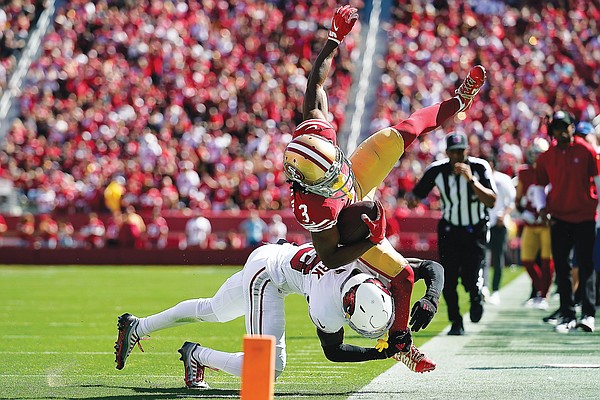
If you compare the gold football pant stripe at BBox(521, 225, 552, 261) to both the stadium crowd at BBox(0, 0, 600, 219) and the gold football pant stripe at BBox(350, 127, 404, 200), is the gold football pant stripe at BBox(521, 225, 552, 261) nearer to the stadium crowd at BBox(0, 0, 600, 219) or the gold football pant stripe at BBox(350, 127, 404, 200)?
the gold football pant stripe at BBox(350, 127, 404, 200)

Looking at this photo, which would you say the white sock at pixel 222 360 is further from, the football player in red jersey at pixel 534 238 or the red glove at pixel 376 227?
the football player in red jersey at pixel 534 238

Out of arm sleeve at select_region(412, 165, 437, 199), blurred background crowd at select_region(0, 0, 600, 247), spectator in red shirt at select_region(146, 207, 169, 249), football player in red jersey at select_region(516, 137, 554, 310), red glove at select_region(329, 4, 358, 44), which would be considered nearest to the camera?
red glove at select_region(329, 4, 358, 44)

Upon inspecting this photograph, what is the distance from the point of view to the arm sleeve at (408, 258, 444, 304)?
6059 millimetres

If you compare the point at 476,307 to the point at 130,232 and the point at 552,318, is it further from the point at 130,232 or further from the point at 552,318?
the point at 130,232

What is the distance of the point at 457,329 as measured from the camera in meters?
9.47

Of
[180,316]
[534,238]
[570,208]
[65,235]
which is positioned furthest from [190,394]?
[65,235]

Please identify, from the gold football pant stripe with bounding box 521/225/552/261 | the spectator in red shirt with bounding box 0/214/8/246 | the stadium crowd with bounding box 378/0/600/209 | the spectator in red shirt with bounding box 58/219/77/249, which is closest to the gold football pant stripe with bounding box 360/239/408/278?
the gold football pant stripe with bounding box 521/225/552/261

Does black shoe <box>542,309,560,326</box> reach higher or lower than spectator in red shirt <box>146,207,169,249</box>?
lower

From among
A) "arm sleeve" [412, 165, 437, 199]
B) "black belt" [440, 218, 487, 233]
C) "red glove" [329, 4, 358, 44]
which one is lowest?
"black belt" [440, 218, 487, 233]

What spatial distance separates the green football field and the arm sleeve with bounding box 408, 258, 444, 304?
1.16 ft

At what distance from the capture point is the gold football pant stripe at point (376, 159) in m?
6.27

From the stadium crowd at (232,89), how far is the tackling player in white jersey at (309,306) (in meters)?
16.0

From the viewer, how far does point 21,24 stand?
28.3 metres

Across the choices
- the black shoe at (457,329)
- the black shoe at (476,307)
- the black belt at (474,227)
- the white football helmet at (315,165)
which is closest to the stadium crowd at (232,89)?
the black belt at (474,227)
